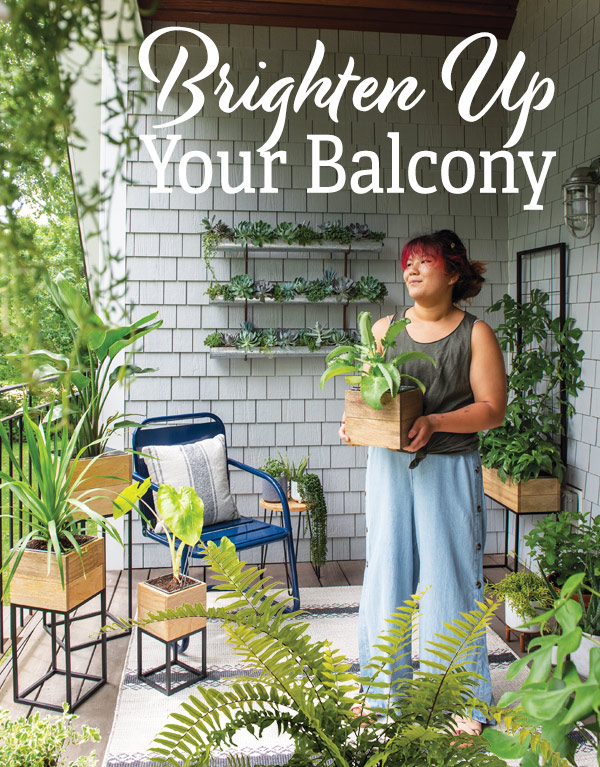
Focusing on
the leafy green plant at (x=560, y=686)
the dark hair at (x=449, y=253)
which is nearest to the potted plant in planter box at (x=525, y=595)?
the dark hair at (x=449, y=253)

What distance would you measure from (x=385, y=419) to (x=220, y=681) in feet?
4.24

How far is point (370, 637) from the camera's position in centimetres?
232

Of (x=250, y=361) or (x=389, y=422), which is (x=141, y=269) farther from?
(x=389, y=422)

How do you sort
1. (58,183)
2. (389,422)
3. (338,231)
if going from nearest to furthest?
(58,183) < (389,422) < (338,231)

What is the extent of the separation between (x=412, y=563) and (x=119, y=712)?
3.88ft

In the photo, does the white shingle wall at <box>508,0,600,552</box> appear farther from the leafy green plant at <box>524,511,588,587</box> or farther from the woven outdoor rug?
the woven outdoor rug

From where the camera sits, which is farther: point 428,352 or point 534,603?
point 534,603

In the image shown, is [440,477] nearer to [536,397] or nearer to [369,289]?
[536,397]

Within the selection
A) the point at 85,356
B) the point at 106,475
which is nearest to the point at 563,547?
the point at 106,475

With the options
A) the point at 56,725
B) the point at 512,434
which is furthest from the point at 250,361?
the point at 56,725

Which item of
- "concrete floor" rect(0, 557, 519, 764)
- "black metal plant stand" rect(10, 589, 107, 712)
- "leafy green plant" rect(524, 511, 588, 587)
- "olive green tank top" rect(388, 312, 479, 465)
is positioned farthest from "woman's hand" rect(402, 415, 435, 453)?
"black metal plant stand" rect(10, 589, 107, 712)

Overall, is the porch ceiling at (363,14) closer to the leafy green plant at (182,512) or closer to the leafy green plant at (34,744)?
the leafy green plant at (182,512)

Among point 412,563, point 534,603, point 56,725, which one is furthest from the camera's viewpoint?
point 534,603

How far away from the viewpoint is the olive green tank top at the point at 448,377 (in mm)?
2252
